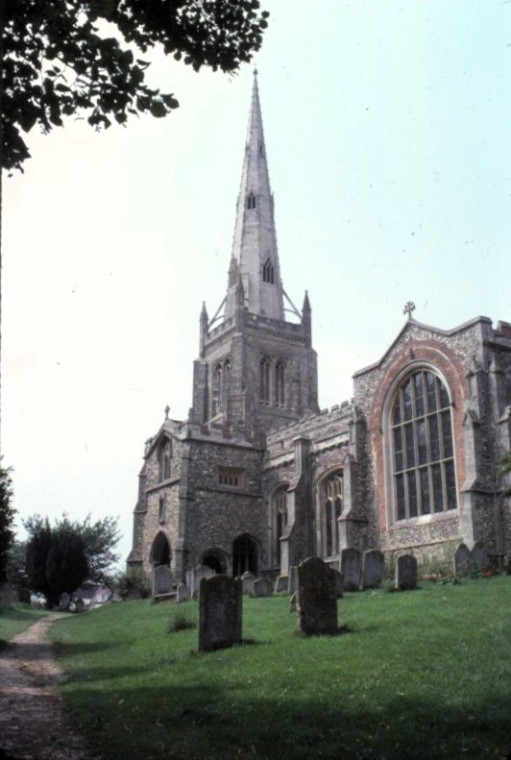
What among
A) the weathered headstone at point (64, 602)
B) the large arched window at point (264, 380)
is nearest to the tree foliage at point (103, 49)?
the weathered headstone at point (64, 602)

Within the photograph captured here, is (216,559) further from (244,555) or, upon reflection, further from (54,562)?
(54,562)

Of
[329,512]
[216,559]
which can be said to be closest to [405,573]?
[329,512]

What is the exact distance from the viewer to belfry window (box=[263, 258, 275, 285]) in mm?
51344

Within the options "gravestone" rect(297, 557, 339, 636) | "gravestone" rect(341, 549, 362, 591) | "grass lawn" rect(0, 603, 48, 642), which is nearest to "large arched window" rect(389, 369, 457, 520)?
"gravestone" rect(341, 549, 362, 591)

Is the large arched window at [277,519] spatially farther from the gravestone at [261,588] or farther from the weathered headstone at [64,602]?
the weathered headstone at [64,602]

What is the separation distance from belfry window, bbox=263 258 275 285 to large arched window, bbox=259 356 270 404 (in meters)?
6.83

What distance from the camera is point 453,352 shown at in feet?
81.2

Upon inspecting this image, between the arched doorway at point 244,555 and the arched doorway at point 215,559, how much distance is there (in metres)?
0.83

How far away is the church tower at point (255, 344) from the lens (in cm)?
4572

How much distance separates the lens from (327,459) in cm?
3123

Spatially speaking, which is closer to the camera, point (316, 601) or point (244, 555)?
point (316, 601)

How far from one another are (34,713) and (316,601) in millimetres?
4664

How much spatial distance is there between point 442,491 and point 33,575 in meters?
26.0

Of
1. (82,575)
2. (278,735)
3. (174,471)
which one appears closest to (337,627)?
(278,735)
